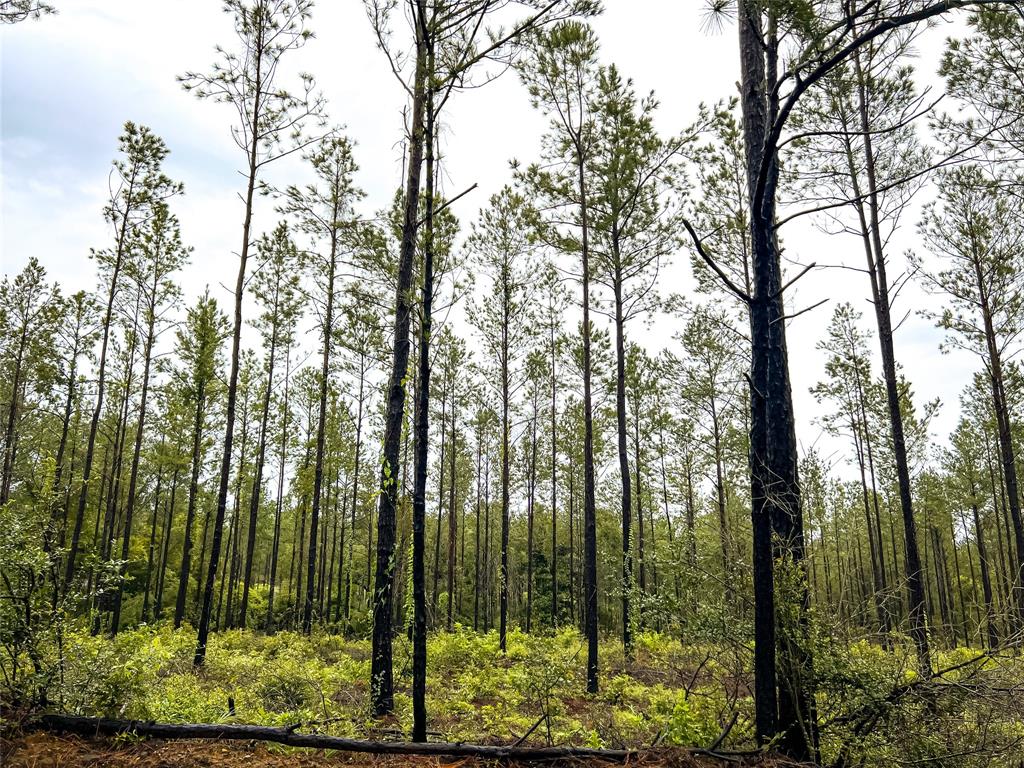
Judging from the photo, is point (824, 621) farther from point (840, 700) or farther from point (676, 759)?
point (676, 759)

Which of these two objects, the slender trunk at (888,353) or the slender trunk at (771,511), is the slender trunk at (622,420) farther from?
the slender trunk at (771,511)

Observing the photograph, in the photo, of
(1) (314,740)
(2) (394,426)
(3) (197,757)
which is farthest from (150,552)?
(1) (314,740)

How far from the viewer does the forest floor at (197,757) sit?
10.5 ft

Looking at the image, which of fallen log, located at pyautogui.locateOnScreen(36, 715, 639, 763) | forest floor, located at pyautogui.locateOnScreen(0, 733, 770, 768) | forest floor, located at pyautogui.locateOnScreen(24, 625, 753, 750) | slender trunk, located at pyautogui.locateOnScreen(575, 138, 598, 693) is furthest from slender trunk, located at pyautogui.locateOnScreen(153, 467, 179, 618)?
forest floor, located at pyautogui.locateOnScreen(0, 733, 770, 768)

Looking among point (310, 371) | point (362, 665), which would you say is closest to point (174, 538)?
point (310, 371)

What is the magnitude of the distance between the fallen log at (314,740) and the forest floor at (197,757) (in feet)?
0.16

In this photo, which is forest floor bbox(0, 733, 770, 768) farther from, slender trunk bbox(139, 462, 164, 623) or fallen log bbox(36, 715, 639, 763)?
slender trunk bbox(139, 462, 164, 623)

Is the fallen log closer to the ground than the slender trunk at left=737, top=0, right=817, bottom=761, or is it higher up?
closer to the ground

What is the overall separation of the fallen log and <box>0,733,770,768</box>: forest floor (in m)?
0.05

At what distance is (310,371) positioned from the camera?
22031mm

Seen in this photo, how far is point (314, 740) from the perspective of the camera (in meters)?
3.52

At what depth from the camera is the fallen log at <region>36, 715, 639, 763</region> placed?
Answer: 3.41 meters

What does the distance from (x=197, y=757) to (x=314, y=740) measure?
71 centimetres

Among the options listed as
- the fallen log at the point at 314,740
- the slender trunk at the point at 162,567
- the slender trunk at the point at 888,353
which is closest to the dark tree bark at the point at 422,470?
the fallen log at the point at 314,740
